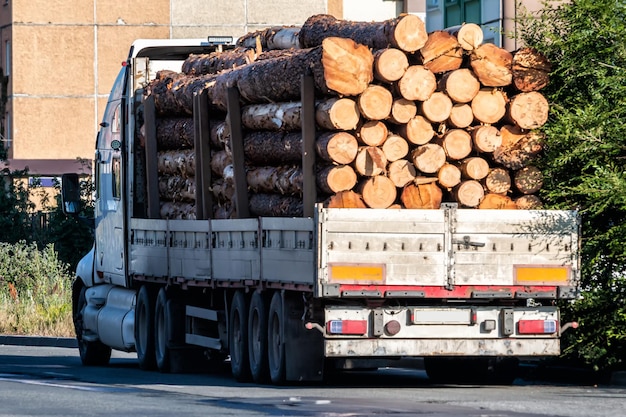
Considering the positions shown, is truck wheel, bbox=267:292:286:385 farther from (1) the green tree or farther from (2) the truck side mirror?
(2) the truck side mirror

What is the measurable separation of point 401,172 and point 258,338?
2326 millimetres

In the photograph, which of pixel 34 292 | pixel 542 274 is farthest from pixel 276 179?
pixel 34 292

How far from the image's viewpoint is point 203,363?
2009cm

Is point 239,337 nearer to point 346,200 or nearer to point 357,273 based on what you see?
point 346,200

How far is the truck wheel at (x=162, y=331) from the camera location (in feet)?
63.7

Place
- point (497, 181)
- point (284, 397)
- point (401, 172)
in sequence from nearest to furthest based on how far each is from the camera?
point (284, 397) < point (401, 172) < point (497, 181)

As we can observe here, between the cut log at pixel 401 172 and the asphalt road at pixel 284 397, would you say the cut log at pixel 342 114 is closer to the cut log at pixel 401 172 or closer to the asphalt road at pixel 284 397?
the cut log at pixel 401 172

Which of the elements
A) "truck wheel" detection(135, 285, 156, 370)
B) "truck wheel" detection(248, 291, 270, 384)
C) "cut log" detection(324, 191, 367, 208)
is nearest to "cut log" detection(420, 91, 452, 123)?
"cut log" detection(324, 191, 367, 208)

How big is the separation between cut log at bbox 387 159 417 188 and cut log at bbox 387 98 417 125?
38 centimetres

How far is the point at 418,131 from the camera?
623 inches

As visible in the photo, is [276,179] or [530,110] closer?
[530,110]

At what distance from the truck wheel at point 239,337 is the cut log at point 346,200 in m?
2.09

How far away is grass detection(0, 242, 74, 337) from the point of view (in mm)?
27781

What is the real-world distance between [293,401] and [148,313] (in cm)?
627
